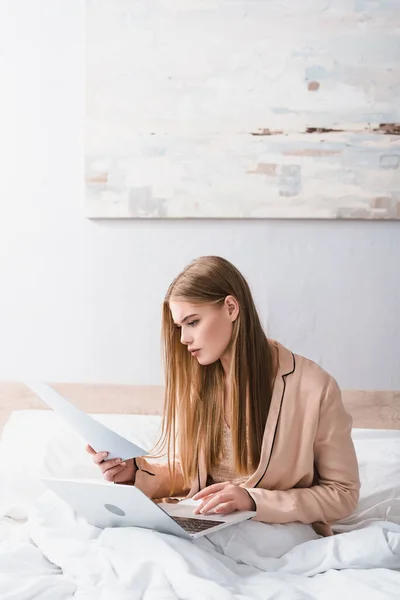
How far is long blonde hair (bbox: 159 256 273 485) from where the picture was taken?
1732 millimetres

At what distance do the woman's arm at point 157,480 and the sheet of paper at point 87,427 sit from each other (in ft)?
0.53

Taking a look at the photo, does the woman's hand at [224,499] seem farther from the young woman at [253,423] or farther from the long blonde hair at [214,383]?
the long blonde hair at [214,383]

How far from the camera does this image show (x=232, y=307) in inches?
68.3

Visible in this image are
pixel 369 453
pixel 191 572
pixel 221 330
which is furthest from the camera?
pixel 369 453

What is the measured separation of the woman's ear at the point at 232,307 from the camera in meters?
1.73

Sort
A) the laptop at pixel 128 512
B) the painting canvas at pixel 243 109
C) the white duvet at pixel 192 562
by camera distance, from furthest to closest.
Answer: the painting canvas at pixel 243 109
the laptop at pixel 128 512
the white duvet at pixel 192 562

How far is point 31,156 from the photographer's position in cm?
249

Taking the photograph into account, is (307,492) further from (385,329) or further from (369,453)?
(385,329)

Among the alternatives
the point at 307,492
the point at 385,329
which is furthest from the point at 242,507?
the point at 385,329

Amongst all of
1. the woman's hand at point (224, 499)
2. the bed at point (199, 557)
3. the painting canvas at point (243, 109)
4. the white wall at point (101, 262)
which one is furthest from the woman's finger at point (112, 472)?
the painting canvas at point (243, 109)

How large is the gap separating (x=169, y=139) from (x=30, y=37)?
0.51 m

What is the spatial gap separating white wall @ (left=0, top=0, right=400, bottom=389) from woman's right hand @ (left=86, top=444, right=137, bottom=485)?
0.71 metres

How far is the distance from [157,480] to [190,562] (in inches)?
16.7

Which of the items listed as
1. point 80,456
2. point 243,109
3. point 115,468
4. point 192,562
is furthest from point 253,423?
point 243,109
